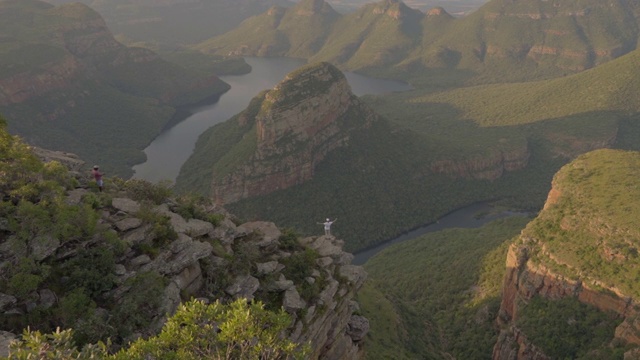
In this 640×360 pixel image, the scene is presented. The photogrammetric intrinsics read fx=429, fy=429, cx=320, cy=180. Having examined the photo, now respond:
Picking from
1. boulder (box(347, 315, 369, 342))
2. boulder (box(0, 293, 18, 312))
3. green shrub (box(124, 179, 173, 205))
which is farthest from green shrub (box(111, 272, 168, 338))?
boulder (box(347, 315, 369, 342))

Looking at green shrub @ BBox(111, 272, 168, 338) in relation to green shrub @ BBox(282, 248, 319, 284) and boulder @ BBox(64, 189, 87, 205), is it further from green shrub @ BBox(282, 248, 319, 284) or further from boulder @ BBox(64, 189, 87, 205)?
green shrub @ BBox(282, 248, 319, 284)

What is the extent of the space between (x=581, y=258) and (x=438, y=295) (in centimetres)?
2705

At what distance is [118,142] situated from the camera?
557 ft

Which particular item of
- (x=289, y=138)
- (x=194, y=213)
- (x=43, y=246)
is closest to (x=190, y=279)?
(x=194, y=213)

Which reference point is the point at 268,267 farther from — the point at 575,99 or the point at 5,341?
the point at 575,99

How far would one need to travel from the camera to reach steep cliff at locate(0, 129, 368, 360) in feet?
78.2

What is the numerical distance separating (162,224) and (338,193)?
92.2m

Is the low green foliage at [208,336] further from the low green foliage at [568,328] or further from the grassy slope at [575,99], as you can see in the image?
the grassy slope at [575,99]

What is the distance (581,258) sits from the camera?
5625cm

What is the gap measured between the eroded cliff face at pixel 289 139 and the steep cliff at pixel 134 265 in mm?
78235

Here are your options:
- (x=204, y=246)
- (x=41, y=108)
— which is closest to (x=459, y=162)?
(x=204, y=246)

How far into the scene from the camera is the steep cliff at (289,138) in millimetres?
117312

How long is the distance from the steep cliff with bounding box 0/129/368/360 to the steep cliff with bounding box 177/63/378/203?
3090 inches

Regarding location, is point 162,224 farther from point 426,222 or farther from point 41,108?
point 41,108
